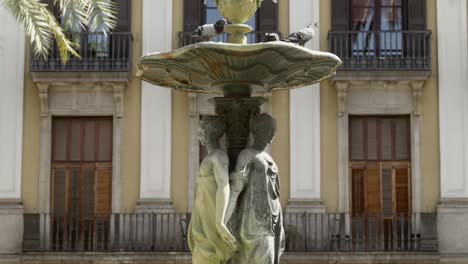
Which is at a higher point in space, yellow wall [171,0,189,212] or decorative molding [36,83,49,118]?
decorative molding [36,83,49,118]

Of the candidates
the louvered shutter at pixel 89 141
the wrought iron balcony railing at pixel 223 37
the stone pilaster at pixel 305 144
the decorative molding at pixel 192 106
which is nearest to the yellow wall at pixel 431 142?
the stone pilaster at pixel 305 144

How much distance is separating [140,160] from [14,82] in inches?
126

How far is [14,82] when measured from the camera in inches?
964

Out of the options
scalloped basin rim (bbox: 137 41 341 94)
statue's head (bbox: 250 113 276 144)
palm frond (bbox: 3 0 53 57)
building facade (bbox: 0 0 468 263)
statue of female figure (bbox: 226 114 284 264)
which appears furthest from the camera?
building facade (bbox: 0 0 468 263)

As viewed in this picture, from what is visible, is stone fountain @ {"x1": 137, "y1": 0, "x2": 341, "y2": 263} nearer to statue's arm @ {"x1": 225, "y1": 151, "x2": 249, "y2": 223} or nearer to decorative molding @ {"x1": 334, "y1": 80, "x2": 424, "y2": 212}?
statue's arm @ {"x1": 225, "y1": 151, "x2": 249, "y2": 223}

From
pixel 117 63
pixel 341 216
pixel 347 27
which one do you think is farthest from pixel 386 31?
pixel 117 63

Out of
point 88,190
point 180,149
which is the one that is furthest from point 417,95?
point 88,190

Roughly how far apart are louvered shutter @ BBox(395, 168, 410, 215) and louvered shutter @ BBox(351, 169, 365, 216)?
2.46 ft

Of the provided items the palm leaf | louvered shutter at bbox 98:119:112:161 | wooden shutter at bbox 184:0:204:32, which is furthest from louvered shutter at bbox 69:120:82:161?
the palm leaf

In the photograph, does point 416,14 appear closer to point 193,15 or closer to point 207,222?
point 193,15

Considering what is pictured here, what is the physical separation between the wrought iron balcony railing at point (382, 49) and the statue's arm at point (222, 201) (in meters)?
13.7

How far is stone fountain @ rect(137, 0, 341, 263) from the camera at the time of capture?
1013 centimetres

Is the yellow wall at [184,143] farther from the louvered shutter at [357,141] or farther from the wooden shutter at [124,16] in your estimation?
the louvered shutter at [357,141]

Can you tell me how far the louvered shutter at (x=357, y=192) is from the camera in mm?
24422
